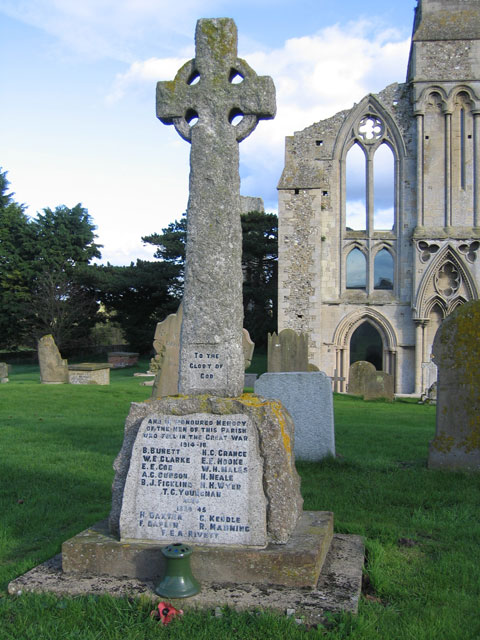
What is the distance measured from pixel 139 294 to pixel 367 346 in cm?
1735

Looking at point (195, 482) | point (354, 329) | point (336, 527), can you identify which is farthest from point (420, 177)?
point (195, 482)

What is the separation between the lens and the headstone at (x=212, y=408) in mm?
3963

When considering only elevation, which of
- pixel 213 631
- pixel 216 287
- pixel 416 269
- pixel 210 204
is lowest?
pixel 213 631

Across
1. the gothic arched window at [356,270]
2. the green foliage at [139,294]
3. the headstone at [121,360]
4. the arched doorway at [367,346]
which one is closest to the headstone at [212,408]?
the gothic arched window at [356,270]

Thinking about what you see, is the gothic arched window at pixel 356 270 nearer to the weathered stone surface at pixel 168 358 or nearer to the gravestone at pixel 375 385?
the gravestone at pixel 375 385

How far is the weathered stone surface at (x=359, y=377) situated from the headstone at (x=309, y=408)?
955 cm

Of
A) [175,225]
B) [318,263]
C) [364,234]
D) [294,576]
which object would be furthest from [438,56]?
[294,576]

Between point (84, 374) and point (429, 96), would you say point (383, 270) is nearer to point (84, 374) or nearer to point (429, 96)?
point (429, 96)

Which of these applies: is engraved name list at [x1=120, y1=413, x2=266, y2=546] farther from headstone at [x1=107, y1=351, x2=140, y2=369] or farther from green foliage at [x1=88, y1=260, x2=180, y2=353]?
green foliage at [x1=88, y1=260, x2=180, y2=353]

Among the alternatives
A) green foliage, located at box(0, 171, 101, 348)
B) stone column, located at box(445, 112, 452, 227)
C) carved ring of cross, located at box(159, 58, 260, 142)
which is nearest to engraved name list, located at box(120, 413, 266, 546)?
carved ring of cross, located at box(159, 58, 260, 142)

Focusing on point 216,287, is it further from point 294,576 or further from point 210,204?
point 294,576

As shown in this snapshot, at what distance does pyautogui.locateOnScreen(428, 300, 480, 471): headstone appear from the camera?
698 centimetres

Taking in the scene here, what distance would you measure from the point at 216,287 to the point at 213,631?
217 cm

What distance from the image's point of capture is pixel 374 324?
933 inches
